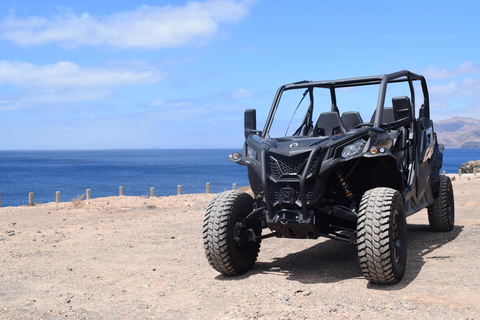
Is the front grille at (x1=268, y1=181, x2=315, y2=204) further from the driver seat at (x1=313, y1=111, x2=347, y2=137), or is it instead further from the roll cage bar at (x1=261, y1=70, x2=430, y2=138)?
the driver seat at (x1=313, y1=111, x2=347, y2=137)

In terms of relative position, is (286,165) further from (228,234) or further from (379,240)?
(379,240)

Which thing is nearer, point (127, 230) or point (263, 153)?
point (263, 153)

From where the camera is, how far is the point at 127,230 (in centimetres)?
1236

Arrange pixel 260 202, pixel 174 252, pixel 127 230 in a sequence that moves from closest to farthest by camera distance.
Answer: pixel 260 202 < pixel 174 252 < pixel 127 230

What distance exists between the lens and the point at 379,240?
6.25 metres

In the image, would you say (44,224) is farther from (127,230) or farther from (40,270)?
(40,270)

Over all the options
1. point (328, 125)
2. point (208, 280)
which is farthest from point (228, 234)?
point (328, 125)

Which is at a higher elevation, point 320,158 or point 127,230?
point 320,158

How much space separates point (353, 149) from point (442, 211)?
16.1ft

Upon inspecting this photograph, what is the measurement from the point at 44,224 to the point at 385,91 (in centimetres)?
Result: 1037

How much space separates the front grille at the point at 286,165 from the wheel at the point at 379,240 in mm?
910

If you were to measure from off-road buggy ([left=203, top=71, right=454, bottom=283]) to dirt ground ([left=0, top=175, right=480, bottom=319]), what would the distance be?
46cm

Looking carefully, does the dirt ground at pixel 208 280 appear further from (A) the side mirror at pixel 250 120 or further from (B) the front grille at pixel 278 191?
(A) the side mirror at pixel 250 120

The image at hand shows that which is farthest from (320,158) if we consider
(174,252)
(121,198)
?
(121,198)
